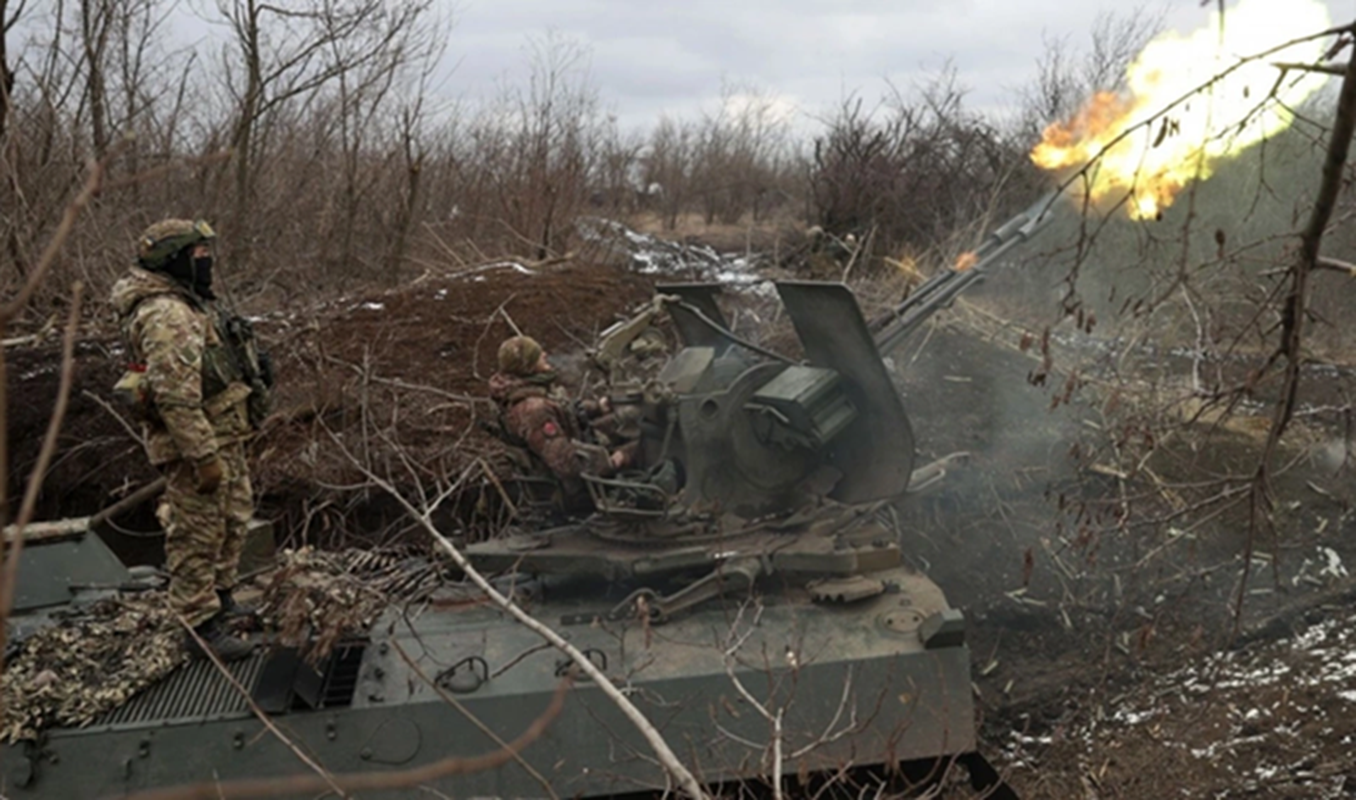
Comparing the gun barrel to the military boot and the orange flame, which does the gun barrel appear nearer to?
the orange flame

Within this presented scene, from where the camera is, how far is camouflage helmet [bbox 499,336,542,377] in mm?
6020

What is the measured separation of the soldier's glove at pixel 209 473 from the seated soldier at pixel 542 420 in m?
1.46

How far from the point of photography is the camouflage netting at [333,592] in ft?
17.0

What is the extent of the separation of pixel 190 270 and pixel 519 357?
5.47ft

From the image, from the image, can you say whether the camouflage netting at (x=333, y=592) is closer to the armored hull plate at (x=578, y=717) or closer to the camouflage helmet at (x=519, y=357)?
the armored hull plate at (x=578, y=717)

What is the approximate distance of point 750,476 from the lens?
604 centimetres

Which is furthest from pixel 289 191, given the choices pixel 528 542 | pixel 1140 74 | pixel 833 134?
pixel 1140 74

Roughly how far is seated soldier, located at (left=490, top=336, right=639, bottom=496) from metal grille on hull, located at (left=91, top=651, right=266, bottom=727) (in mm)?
1692

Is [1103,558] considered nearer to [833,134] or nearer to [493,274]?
[493,274]

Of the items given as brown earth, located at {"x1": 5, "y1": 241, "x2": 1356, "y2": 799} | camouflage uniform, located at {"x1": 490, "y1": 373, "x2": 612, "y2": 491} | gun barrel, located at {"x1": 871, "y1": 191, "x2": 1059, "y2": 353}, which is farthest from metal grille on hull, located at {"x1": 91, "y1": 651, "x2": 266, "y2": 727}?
gun barrel, located at {"x1": 871, "y1": 191, "x2": 1059, "y2": 353}

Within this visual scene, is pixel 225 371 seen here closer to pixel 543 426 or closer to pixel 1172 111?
pixel 543 426

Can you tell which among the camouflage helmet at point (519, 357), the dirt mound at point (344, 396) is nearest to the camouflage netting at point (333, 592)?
the camouflage helmet at point (519, 357)

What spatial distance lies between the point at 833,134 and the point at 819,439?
15.8 metres

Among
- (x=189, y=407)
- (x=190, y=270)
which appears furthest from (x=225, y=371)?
(x=190, y=270)
